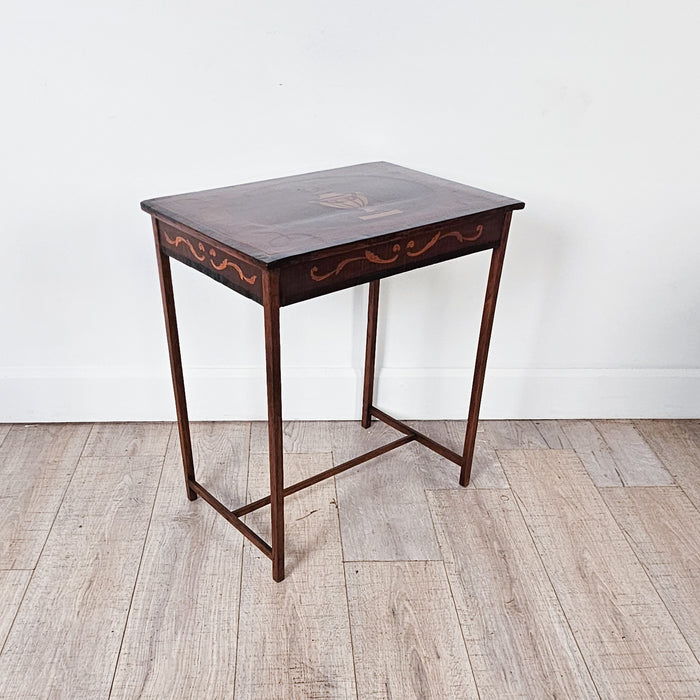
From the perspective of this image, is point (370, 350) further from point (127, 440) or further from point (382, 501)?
point (127, 440)

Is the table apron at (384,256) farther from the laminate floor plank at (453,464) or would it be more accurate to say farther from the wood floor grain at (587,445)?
the wood floor grain at (587,445)

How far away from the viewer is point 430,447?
2014 mm

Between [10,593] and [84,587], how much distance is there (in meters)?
0.15

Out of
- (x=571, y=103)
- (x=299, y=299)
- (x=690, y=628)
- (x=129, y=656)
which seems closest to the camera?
(x=299, y=299)

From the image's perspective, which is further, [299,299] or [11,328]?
[11,328]

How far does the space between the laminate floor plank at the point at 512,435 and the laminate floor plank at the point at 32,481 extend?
1166mm

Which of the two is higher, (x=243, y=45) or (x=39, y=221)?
(x=243, y=45)

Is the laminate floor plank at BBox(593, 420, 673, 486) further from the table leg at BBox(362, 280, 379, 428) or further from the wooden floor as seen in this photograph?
the table leg at BBox(362, 280, 379, 428)

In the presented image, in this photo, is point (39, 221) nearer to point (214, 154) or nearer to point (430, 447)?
point (214, 154)

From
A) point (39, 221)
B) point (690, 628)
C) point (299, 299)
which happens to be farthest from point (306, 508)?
point (39, 221)

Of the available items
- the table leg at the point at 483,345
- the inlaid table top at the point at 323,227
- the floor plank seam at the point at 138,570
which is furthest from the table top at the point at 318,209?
the floor plank seam at the point at 138,570

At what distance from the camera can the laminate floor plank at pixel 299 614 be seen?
1.40m

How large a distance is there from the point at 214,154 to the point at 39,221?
1.62 ft

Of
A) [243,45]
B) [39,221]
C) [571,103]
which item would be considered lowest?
[39,221]
